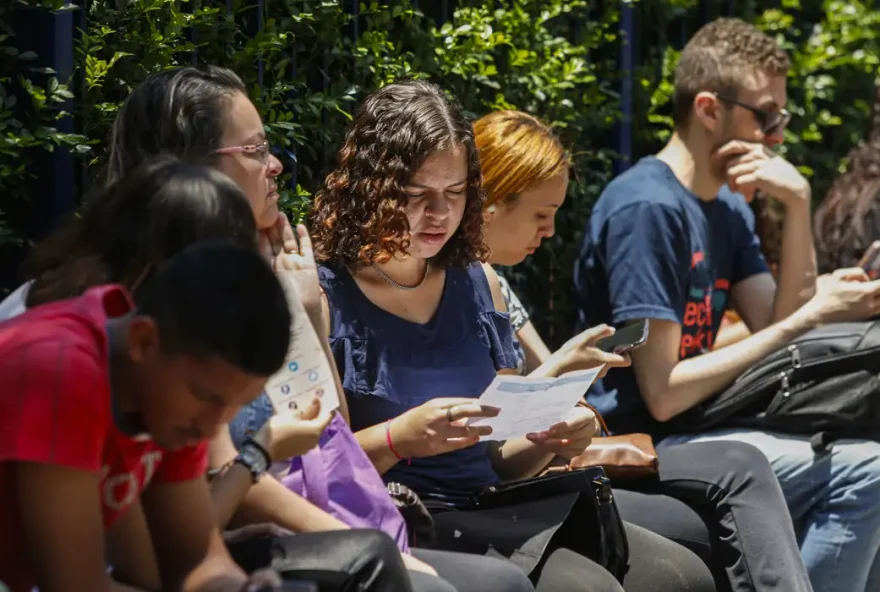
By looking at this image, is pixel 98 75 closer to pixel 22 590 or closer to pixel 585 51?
pixel 22 590

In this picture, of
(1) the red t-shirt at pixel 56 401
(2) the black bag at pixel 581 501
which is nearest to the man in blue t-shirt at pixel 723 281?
(2) the black bag at pixel 581 501

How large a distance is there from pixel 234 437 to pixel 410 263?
859 millimetres

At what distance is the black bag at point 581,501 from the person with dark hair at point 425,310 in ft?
0.11

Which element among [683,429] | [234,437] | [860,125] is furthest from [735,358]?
[860,125]

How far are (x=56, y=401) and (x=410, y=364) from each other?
1.47 meters

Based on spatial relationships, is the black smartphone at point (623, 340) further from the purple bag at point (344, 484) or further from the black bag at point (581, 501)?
the purple bag at point (344, 484)

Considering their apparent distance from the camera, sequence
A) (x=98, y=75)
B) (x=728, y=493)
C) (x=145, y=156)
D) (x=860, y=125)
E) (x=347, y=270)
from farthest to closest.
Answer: (x=860, y=125), (x=728, y=493), (x=347, y=270), (x=98, y=75), (x=145, y=156)

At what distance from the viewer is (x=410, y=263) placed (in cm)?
345

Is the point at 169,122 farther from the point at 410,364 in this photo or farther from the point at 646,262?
the point at 646,262

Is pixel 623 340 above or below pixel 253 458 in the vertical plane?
below

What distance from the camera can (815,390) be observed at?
4082 millimetres

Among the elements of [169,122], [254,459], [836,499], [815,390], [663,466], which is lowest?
[836,499]

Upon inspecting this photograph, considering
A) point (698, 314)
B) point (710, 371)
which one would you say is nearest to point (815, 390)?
point (710, 371)

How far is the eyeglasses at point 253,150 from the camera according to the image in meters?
2.83
